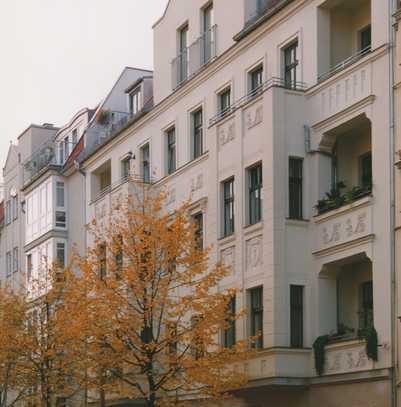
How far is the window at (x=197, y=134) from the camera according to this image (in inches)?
1586

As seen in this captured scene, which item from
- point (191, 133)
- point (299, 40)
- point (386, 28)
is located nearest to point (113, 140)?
point (191, 133)

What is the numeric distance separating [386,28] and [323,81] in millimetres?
3194

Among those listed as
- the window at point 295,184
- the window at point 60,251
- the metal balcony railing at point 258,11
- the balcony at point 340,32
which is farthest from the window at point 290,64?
the window at point 60,251

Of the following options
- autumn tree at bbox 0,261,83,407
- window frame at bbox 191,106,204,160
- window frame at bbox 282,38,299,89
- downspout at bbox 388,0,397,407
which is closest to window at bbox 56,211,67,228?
autumn tree at bbox 0,261,83,407

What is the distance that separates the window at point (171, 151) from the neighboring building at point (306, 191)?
4160 millimetres

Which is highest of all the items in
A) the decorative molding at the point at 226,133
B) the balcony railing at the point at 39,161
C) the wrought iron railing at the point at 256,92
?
the balcony railing at the point at 39,161

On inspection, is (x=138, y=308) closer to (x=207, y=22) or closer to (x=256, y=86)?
(x=256, y=86)

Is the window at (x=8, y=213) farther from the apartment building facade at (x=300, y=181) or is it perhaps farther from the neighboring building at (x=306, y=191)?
the neighboring building at (x=306, y=191)

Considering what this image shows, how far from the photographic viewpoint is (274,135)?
3294cm

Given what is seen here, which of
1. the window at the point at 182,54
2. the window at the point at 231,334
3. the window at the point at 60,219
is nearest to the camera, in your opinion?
the window at the point at 231,334

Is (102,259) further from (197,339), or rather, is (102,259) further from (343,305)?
(343,305)

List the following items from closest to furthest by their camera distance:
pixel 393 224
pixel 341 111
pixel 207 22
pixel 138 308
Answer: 1. pixel 393 224
2. pixel 341 111
3. pixel 138 308
4. pixel 207 22

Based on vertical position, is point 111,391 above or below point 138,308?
below

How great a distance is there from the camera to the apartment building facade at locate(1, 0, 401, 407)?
29.7m
